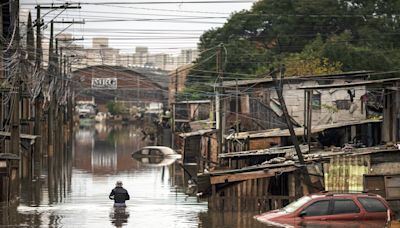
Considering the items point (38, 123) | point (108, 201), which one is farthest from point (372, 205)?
point (38, 123)

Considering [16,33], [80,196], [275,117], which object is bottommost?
[80,196]

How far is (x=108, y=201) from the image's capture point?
35000mm

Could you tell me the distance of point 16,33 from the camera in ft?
114

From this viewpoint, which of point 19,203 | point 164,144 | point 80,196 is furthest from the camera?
point 164,144

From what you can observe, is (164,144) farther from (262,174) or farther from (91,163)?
(262,174)

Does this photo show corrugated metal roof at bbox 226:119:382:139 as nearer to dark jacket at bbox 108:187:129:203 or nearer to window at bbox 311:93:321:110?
window at bbox 311:93:321:110

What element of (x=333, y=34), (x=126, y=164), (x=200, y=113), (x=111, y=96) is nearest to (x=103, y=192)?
(x=126, y=164)

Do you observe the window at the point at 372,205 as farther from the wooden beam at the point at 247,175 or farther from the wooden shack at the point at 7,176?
the wooden shack at the point at 7,176

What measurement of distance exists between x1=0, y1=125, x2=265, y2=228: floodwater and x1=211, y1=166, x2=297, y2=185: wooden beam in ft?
3.47

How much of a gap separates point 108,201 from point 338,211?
492 inches

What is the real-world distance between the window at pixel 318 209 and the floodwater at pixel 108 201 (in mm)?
1784

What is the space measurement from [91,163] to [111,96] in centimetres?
11098

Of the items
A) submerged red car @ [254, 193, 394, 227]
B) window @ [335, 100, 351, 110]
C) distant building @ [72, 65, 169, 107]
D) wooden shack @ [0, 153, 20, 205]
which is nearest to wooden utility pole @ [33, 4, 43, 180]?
wooden shack @ [0, 153, 20, 205]

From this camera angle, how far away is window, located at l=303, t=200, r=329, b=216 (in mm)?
24719
